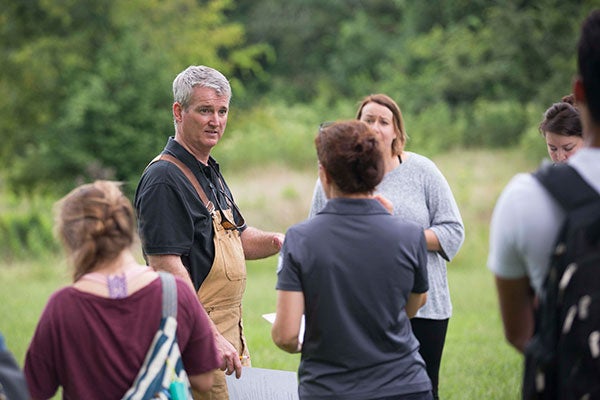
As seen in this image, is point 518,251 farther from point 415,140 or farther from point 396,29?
point 396,29

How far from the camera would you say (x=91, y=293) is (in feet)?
10.9

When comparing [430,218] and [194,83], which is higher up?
[194,83]

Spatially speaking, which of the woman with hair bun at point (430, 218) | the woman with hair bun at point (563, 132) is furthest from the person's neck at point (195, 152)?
the woman with hair bun at point (563, 132)

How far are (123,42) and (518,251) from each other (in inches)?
937

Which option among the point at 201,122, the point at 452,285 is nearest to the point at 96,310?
the point at 201,122

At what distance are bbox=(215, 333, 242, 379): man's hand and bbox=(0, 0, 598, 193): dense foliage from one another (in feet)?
61.6

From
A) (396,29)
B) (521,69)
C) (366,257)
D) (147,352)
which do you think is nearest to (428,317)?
(366,257)

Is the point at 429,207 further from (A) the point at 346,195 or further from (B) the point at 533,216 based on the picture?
(B) the point at 533,216

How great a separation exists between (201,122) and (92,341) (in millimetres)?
1762

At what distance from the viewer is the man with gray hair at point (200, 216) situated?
14.9 ft

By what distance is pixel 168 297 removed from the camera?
→ 3.38 m

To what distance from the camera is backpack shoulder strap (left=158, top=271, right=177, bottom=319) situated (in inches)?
133

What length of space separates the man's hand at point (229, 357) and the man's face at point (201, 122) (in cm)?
95

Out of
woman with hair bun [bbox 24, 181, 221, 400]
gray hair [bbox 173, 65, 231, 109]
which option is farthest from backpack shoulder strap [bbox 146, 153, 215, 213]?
woman with hair bun [bbox 24, 181, 221, 400]
